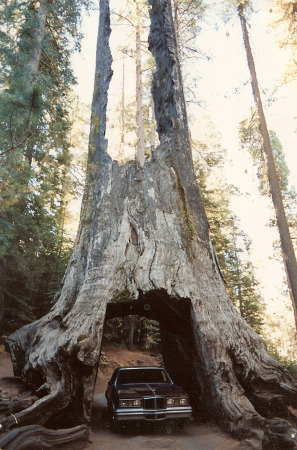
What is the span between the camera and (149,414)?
234 inches

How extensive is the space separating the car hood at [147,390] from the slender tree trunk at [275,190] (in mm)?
7195

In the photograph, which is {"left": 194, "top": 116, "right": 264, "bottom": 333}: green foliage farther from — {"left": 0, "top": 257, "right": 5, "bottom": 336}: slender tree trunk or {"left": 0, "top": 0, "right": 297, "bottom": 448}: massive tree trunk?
{"left": 0, "top": 257, "right": 5, "bottom": 336}: slender tree trunk

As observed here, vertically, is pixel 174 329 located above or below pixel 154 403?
above

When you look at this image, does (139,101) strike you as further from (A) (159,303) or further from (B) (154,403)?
(B) (154,403)

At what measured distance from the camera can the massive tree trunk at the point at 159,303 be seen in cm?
560

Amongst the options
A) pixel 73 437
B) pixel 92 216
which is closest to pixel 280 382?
pixel 73 437

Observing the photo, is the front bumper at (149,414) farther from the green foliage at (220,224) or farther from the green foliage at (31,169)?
the green foliage at (220,224)

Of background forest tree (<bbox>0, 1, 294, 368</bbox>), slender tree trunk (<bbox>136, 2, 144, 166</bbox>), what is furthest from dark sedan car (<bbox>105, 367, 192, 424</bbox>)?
slender tree trunk (<bbox>136, 2, 144, 166</bbox>)

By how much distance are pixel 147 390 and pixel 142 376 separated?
1333 mm

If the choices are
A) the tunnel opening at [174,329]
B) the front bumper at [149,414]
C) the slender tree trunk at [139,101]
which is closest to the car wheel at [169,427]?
the front bumper at [149,414]

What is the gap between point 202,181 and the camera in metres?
17.1

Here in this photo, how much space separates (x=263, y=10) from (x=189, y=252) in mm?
14481

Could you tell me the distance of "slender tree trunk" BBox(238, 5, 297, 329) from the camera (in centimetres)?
1212

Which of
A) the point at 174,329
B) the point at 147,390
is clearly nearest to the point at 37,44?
the point at 174,329
